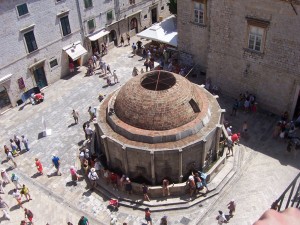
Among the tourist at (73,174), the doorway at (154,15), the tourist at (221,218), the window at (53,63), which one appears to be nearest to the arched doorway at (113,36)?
the doorway at (154,15)

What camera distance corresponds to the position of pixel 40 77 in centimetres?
3173

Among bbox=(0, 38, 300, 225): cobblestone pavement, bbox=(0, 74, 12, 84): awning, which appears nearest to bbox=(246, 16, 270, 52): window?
bbox=(0, 38, 300, 225): cobblestone pavement

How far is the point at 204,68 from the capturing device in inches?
1236

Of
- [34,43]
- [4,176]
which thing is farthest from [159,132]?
[34,43]

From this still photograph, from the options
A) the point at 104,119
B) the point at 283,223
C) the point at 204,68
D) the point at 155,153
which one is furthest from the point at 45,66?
the point at 283,223

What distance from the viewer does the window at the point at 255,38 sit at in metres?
24.2

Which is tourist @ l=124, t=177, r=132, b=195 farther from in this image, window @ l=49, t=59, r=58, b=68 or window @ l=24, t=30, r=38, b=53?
window @ l=49, t=59, r=58, b=68

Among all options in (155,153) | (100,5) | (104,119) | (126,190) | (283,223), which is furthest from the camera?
(100,5)

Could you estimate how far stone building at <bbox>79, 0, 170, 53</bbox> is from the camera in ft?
112

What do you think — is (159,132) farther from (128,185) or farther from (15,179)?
(15,179)

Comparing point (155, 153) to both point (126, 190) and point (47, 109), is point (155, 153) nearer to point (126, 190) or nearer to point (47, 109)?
point (126, 190)

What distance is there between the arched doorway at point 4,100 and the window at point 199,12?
17224 millimetres

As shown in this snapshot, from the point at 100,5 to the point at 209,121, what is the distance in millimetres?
19480

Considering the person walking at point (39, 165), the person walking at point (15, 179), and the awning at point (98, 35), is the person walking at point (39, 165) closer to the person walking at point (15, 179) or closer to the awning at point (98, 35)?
the person walking at point (15, 179)
